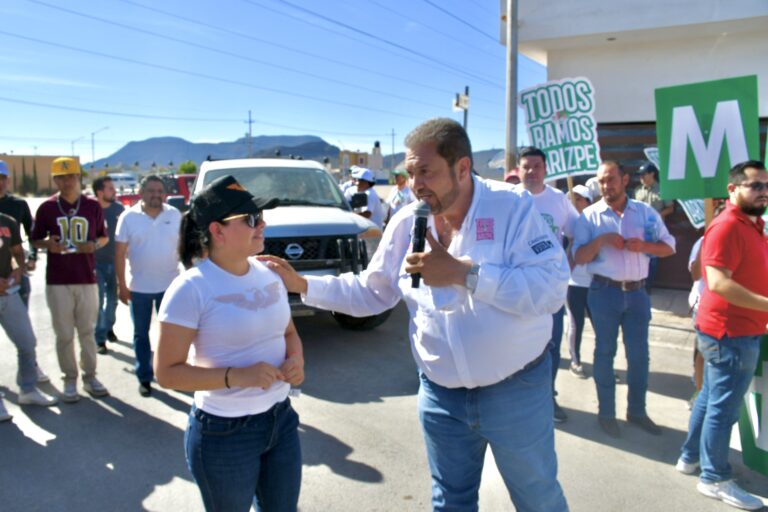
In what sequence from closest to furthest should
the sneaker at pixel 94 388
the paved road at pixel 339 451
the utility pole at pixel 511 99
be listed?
1. the paved road at pixel 339 451
2. the sneaker at pixel 94 388
3. the utility pole at pixel 511 99

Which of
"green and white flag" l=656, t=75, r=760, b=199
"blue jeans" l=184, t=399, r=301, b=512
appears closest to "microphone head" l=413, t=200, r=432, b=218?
"blue jeans" l=184, t=399, r=301, b=512

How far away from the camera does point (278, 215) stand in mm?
6465

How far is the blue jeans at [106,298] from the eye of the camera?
6574mm

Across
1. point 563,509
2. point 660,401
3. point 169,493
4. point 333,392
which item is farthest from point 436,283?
point 660,401

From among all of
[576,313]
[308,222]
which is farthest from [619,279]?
[308,222]

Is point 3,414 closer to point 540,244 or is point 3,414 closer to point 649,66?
point 540,244

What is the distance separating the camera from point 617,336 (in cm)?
435

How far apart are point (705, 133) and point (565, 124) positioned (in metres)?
1.77

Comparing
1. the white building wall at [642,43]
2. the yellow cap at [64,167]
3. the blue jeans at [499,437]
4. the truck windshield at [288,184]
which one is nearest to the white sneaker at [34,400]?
the yellow cap at [64,167]

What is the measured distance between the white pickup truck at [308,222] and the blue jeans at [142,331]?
1.44 meters

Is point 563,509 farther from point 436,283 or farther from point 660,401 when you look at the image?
point 660,401

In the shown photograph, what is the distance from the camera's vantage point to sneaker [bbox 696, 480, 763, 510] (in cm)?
327

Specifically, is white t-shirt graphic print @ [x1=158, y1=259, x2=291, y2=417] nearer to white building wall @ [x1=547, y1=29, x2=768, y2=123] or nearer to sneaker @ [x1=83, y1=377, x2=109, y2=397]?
sneaker @ [x1=83, y1=377, x2=109, y2=397]

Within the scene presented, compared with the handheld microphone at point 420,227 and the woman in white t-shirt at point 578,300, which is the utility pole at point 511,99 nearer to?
the woman in white t-shirt at point 578,300
